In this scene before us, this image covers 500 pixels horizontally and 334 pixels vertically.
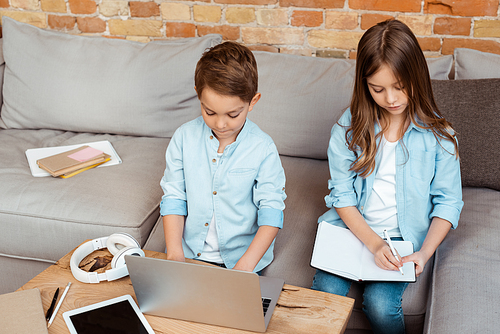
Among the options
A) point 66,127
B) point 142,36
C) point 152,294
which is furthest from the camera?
point 142,36

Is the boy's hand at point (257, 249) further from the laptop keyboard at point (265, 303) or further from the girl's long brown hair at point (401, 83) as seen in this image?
the girl's long brown hair at point (401, 83)

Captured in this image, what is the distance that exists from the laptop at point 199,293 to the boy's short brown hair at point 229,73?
16.9 inches

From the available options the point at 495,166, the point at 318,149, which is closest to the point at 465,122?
the point at 495,166

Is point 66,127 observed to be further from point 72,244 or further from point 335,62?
point 335,62

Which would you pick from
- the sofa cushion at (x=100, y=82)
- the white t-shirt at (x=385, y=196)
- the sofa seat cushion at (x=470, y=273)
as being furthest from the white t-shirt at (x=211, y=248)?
the sofa cushion at (x=100, y=82)

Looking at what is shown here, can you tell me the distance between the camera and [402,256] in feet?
3.95

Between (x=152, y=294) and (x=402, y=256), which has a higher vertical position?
(x=152, y=294)

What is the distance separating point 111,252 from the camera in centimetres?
109

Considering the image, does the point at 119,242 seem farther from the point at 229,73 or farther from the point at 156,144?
the point at 156,144

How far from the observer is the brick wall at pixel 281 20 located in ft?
6.18

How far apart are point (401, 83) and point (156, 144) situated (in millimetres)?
1134

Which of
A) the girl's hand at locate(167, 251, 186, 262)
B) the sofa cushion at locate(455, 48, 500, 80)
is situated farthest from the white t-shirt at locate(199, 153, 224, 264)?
the sofa cushion at locate(455, 48, 500, 80)

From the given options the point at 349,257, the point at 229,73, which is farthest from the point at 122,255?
the point at 349,257

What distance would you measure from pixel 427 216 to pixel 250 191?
0.54 metres
